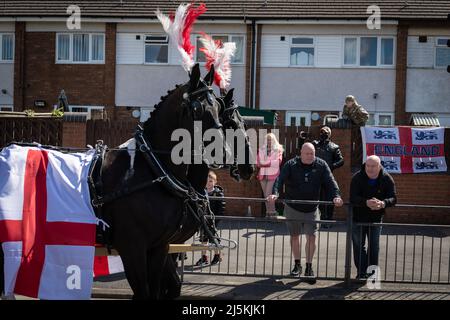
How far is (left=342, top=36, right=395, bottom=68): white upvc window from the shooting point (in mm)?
23781

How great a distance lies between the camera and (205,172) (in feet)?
18.9

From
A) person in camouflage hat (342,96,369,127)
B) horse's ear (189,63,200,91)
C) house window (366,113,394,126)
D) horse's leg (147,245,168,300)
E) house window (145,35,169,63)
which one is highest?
house window (145,35,169,63)

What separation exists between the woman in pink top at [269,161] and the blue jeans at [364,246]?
339 cm

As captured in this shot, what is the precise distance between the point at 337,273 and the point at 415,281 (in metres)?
1.18

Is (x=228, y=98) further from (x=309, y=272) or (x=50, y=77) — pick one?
(x=50, y=77)

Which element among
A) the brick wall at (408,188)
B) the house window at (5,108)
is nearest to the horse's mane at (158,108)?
the brick wall at (408,188)

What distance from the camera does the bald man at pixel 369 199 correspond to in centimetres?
873

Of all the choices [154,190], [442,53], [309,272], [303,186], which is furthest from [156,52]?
[154,190]

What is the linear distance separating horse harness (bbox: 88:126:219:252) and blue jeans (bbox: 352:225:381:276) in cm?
384

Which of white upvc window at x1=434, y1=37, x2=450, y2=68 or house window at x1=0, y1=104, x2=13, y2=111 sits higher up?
white upvc window at x1=434, y1=37, x2=450, y2=68

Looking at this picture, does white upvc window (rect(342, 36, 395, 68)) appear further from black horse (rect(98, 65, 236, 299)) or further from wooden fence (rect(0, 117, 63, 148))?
black horse (rect(98, 65, 236, 299))

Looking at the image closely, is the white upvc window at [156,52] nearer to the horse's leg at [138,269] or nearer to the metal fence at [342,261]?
the metal fence at [342,261]

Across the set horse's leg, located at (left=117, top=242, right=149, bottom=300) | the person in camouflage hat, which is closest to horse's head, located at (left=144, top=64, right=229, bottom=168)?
horse's leg, located at (left=117, top=242, right=149, bottom=300)
